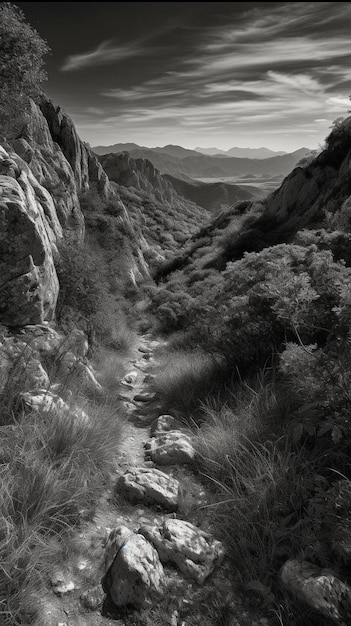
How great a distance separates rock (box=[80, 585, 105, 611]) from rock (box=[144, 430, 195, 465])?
7.25 feet

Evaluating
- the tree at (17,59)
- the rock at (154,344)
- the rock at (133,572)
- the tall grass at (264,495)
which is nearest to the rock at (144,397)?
the tall grass at (264,495)

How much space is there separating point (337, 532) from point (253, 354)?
4186mm

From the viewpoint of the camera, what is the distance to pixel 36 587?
277 centimetres

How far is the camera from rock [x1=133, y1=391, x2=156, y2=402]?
853 cm

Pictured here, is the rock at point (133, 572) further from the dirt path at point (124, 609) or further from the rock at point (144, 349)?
the rock at point (144, 349)

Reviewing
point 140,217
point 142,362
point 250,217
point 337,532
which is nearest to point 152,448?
point 337,532

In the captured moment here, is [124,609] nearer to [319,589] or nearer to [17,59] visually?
[319,589]

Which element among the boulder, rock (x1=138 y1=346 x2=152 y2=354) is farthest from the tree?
the boulder

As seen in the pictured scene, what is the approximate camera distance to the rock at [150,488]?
13.8 ft

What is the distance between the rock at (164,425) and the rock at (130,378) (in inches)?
139

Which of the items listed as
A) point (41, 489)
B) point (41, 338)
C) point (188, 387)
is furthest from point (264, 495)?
point (41, 338)

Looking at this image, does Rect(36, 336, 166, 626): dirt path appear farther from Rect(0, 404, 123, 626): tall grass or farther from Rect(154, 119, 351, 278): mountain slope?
Rect(154, 119, 351, 278): mountain slope

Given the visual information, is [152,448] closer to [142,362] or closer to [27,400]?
[27,400]

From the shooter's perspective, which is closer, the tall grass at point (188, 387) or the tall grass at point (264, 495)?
the tall grass at point (264, 495)
